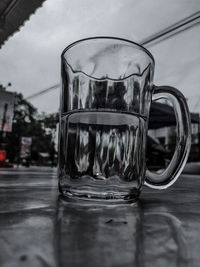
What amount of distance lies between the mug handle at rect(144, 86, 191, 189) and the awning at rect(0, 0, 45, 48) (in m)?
2.60

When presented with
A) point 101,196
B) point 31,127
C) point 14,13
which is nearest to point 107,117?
point 101,196

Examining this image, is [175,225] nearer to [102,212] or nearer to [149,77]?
[102,212]

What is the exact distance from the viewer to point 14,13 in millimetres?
2680

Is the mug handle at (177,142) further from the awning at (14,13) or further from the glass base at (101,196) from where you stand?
the awning at (14,13)

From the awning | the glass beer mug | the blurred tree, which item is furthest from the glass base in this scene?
the blurred tree

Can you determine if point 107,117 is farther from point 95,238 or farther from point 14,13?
point 14,13

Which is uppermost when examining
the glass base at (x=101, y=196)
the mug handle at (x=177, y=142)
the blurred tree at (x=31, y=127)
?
the blurred tree at (x=31, y=127)

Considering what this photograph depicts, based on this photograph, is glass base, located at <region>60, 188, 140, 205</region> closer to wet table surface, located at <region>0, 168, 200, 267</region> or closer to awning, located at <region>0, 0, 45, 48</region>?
wet table surface, located at <region>0, 168, 200, 267</region>

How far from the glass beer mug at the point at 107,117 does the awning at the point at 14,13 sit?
2575mm

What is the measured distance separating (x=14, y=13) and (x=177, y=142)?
9.91 ft

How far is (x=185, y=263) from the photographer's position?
75 mm

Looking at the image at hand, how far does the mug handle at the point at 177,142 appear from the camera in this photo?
0.25 meters

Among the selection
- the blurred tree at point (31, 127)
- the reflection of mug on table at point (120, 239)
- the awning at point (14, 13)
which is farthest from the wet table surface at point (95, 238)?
the blurred tree at point (31, 127)

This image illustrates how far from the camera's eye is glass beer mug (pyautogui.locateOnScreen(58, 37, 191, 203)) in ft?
0.77
